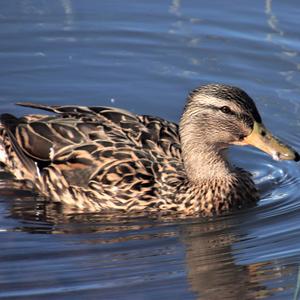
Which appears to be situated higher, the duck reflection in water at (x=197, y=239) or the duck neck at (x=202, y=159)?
the duck neck at (x=202, y=159)

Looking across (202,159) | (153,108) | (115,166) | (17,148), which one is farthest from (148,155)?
(153,108)

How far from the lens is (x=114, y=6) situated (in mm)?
14164

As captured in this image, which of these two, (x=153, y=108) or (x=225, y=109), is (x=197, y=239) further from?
(x=153, y=108)

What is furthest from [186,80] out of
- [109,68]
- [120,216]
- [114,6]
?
[120,216]

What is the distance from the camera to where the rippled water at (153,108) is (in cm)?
864

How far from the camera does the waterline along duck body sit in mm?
10164

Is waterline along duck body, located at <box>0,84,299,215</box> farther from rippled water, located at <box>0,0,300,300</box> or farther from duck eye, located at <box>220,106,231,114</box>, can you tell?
rippled water, located at <box>0,0,300,300</box>

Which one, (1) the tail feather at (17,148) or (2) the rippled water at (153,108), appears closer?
(2) the rippled water at (153,108)

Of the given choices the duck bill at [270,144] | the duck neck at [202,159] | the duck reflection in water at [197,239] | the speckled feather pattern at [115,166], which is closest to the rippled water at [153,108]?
the duck reflection in water at [197,239]

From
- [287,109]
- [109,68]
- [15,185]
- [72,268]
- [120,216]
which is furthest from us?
[109,68]

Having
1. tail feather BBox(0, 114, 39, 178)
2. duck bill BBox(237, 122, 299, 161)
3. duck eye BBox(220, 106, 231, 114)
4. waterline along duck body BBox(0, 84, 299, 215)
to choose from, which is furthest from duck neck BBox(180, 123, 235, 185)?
tail feather BBox(0, 114, 39, 178)

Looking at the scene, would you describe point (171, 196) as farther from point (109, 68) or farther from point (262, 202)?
point (109, 68)

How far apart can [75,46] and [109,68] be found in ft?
2.06

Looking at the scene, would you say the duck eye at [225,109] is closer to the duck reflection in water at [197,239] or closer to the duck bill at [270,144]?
the duck bill at [270,144]
